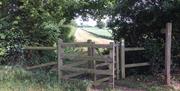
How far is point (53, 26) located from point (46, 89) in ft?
21.6

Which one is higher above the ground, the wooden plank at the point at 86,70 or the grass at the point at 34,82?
the wooden plank at the point at 86,70

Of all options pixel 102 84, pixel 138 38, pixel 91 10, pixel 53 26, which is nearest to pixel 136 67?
pixel 138 38

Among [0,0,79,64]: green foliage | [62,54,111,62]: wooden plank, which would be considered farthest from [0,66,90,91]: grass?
[0,0,79,64]: green foliage

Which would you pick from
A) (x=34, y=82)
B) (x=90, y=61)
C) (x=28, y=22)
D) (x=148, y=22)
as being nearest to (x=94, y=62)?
(x=90, y=61)

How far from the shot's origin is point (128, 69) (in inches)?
509

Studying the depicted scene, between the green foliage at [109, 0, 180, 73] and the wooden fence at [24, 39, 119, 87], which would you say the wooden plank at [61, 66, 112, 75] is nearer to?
the wooden fence at [24, 39, 119, 87]

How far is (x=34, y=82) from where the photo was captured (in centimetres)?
1093

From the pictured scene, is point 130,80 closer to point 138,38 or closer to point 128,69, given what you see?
point 128,69

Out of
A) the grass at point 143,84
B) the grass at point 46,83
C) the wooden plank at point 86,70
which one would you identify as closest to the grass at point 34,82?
the grass at point 46,83

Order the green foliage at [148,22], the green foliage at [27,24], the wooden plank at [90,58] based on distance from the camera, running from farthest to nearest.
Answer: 1. the green foliage at [27,24]
2. the green foliage at [148,22]
3. the wooden plank at [90,58]

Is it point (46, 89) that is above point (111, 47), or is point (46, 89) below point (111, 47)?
below

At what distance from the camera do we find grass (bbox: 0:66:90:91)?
1019cm

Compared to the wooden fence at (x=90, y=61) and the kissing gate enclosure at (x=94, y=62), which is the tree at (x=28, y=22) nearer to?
the kissing gate enclosure at (x=94, y=62)

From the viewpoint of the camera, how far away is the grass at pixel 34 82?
10.2 metres
